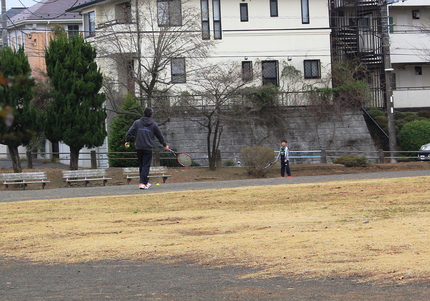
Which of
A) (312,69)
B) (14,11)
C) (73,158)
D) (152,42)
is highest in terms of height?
(14,11)

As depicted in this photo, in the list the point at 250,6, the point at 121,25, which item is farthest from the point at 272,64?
the point at 121,25

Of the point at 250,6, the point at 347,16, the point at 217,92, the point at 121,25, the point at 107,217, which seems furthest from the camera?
the point at 347,16

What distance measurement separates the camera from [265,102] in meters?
40.3

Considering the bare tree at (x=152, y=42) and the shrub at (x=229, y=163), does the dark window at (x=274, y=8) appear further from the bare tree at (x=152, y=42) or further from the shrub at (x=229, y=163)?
the shrub at (x=229, y=163)

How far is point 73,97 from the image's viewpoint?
2780 cm

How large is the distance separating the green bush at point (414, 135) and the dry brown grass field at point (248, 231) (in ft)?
88.0

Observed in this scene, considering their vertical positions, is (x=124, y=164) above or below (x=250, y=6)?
below

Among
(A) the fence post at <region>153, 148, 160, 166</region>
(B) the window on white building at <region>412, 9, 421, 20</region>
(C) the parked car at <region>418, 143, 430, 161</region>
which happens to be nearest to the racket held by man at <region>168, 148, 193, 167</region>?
(A) the fence post at <region>153, 148, 160, 166</region>

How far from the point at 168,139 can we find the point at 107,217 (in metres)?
27.6

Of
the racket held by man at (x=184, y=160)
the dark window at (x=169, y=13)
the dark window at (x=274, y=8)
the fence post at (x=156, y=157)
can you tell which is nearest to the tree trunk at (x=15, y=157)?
the fence post at (x=156, y=157)

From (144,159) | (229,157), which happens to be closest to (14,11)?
(229,157)

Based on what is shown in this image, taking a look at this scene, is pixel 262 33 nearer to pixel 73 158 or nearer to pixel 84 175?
pixel 73 158

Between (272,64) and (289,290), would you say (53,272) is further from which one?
(272,64)

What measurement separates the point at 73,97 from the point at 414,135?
76.1 feet
